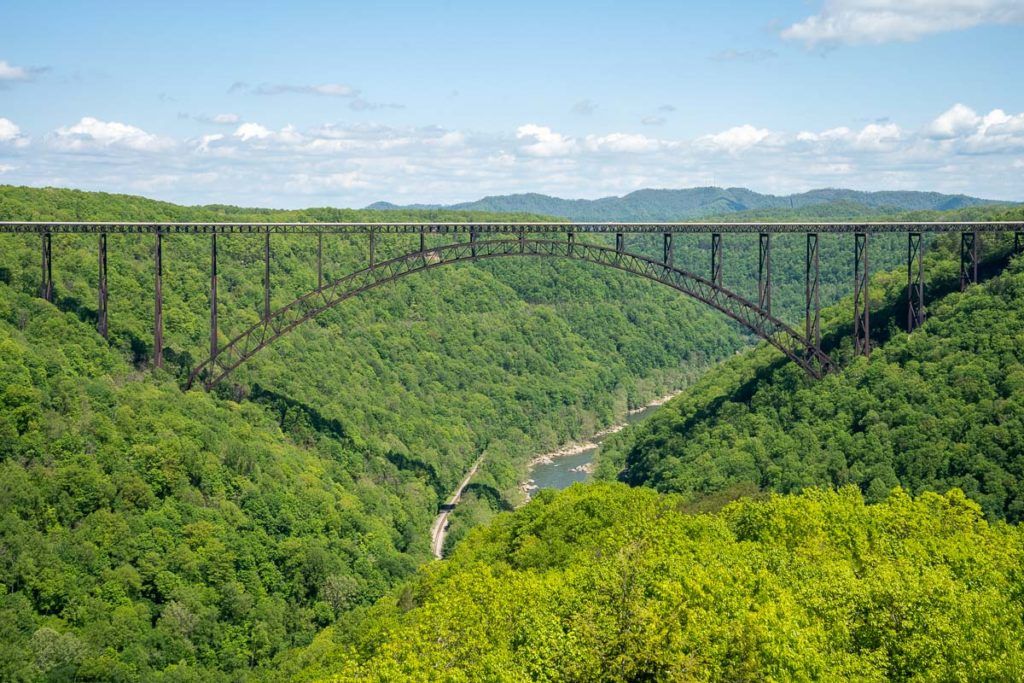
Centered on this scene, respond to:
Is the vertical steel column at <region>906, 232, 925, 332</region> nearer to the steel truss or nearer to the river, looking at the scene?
the steel truss

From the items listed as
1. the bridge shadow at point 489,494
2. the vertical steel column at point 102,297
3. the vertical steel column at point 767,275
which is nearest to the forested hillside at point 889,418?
the vertical steel column at point 767,275

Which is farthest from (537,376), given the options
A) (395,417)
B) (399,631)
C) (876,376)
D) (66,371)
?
(399,631)

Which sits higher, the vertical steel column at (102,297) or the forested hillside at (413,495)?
the vertical steel column at (102,297)

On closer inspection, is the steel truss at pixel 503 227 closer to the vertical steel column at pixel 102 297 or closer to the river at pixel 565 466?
the vertical steel column at pixel 102 297

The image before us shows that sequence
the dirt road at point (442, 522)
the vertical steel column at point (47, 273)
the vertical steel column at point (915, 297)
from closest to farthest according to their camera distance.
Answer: the vertical steel column at point (47, 273) < the vertical steel column at point (915, 297) < the dirt road at point (442, 522)

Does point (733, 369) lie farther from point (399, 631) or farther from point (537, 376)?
point (399, 631)

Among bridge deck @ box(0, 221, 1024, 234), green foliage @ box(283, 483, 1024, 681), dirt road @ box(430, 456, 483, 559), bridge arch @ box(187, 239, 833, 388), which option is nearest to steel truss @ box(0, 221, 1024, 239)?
bridge deck @ box(0, 221, 1024, 234)
